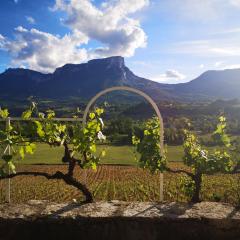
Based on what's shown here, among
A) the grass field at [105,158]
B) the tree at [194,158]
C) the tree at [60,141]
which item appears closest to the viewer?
the tree at [60,141]

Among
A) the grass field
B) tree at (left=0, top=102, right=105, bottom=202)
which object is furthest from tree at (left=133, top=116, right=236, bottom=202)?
the grass field

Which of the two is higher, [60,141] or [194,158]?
[60,141]

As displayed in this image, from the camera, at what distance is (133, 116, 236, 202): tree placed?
699 centimetres

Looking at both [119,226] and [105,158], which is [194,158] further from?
[105,158]

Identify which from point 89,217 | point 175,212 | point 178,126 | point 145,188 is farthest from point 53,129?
point 178,126

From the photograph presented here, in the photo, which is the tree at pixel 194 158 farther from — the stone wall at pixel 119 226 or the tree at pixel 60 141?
the stone wall at pixel 119 226

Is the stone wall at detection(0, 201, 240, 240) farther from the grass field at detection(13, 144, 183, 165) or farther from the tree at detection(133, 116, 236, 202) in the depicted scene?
the grass field at detection(13, 144, 183, 165)

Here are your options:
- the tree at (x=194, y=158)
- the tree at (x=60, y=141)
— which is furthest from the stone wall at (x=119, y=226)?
the tree at (x=194, y=158)

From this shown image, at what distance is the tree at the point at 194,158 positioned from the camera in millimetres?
6988

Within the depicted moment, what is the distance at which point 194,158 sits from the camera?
7.35 m

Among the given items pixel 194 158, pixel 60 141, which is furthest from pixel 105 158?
pixel 60 141

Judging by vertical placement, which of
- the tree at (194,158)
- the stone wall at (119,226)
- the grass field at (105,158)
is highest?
the tree at (194,158)

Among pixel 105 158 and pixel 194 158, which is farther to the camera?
pixel 105 158

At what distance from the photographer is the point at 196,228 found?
4980mm
